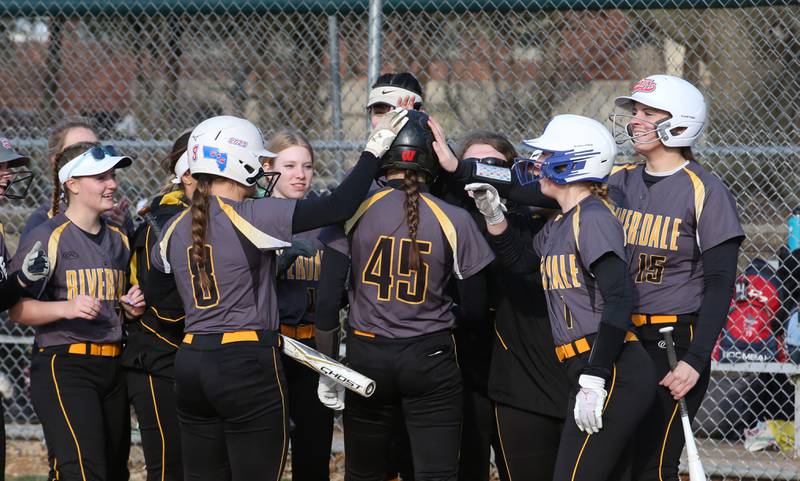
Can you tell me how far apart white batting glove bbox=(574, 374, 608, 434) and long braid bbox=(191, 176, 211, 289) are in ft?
4.80

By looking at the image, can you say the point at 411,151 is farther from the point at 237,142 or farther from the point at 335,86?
the point at 335,86

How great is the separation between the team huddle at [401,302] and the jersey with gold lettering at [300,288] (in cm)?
1

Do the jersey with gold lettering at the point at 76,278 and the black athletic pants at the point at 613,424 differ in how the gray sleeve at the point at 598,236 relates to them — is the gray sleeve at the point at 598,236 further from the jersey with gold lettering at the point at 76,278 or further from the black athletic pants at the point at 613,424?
the jersey with gold lettering at the point at 76,278

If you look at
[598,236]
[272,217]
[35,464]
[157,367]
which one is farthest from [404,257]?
[35,464]

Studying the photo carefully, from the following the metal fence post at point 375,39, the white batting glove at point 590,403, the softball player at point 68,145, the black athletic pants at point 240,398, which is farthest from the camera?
the metal fence post at point 375,39

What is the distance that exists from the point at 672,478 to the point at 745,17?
4.17 metres

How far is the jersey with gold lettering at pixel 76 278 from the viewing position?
443cm

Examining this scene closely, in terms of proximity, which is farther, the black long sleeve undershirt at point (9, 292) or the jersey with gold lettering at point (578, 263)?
the black long sleeve undershirt at point (9, 292)

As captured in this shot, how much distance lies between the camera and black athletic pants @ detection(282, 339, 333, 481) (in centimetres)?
454

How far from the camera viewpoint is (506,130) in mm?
9109

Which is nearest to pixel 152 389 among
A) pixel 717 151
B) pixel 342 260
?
pixel 342 260

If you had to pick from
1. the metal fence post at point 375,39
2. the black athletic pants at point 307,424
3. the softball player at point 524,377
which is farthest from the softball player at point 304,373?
the metal fence post at point 375,39

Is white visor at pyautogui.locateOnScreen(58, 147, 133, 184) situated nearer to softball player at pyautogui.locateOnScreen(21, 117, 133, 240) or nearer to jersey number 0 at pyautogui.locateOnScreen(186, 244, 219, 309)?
softball player at pyautogui.locateOnScreen(21, 117, 133, 240)

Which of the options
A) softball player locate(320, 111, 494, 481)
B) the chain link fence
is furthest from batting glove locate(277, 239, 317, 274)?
the chain link fence
